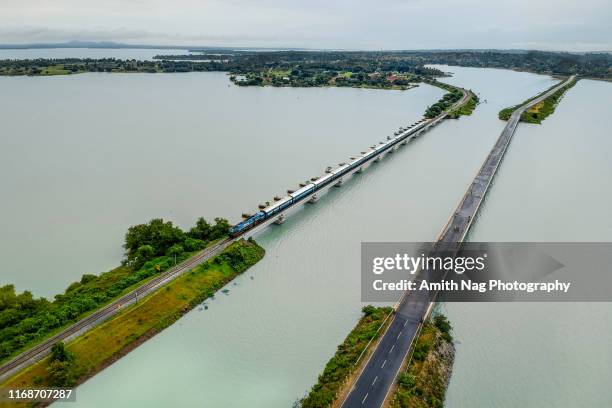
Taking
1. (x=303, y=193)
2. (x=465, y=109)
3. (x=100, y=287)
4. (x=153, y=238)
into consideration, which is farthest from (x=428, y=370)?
(x=465, y=109)

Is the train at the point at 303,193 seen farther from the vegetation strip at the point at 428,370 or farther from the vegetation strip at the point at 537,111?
the vegetation strip at the point at 537,111

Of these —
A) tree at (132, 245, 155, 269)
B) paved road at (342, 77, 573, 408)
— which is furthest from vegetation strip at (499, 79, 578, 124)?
tree at (132, 245, 155, 269)

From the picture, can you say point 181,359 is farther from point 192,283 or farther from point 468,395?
point 468,395

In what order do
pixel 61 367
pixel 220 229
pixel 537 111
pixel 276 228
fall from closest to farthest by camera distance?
pixel 61 367
pixel 220 229
pixel 276 228
pixel 537 111

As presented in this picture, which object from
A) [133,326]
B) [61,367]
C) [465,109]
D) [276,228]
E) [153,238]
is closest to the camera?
[61,367]

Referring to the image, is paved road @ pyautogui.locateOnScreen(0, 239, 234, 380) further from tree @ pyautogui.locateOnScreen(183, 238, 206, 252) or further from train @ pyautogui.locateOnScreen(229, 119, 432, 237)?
train @ pyautogui.locateOnScreen(229, 119, 432, 237)

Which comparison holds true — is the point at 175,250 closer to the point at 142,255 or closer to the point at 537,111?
the point at 142,255

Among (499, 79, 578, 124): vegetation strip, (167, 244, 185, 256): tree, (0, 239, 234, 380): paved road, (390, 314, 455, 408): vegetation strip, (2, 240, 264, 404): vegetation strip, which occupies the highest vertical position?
(499, 79, 578, 124): vegetation strip
